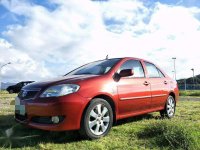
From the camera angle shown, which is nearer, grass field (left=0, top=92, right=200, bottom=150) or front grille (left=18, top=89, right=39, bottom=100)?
grass field (left=0, top=92, right=200, bottom=150)

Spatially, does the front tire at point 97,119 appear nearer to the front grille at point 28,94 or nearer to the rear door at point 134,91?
the rear door at point 134,91

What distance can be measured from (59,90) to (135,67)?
2.43m

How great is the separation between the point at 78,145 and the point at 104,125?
2.77ft

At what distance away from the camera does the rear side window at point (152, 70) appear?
327 inches

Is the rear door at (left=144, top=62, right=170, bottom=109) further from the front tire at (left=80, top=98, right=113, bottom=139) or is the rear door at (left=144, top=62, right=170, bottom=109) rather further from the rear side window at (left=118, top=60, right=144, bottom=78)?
the front tire at (left=80, top=98, right=113, bottom=139)

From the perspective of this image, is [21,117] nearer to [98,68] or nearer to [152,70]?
[98,68]

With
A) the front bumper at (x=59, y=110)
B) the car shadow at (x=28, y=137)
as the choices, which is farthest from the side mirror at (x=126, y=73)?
the car shadow at (x=28, y=137)

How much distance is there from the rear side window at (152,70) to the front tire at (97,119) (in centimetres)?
216

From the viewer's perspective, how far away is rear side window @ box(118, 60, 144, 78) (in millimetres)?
7427

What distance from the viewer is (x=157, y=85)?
8359 mm

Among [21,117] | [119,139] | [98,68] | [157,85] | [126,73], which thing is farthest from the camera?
[157,85]

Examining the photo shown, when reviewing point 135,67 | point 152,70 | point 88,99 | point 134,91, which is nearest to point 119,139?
point 88,99

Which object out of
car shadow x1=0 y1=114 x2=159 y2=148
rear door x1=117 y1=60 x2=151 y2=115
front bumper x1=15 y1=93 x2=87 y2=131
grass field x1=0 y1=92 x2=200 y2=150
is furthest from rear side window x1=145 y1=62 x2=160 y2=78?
front bumper x1=15 y1=93 x2=87 y2=131

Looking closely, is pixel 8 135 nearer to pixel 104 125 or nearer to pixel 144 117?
pixel 104 125
